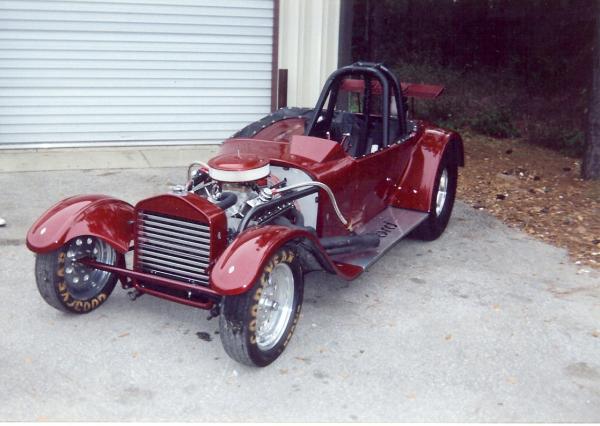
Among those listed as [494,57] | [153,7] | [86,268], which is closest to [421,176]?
[86,268]

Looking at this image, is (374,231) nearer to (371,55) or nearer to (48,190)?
(48,190)

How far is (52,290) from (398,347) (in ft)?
7.52

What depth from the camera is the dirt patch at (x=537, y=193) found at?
6.88m

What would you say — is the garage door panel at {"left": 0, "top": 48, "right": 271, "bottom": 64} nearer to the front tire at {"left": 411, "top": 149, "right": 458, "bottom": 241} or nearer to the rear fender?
the front tire at {"left": 411, "top": 149, "right": 458, "bottom": 241}

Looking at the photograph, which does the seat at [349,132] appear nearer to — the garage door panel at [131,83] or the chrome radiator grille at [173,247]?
the chrome radiator grille at [173,247]

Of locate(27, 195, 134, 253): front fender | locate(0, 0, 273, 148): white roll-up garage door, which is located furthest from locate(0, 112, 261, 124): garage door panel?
locate(27, 195, 134, 253): front fender

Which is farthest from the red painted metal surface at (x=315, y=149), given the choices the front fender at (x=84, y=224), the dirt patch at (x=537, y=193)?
the dirt patch at (x=537, y=193)

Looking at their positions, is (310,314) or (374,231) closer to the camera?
(310,314)

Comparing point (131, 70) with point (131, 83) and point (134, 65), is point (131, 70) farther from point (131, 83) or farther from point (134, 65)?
point (131, 83)

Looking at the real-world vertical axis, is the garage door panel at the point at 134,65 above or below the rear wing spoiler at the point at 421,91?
below

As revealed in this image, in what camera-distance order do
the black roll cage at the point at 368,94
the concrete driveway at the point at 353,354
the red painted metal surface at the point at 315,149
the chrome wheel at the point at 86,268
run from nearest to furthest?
the concrete driveway at the point at 353,354
the chrome wheel at the point at 86,268
the red painted metal surface at the point at 315,149
the black roll cage at the point at 368,94

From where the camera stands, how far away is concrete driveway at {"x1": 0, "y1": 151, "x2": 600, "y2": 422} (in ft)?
12.2

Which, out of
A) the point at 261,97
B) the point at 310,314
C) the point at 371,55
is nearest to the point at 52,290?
the point at 310,314

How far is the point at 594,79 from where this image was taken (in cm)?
840
